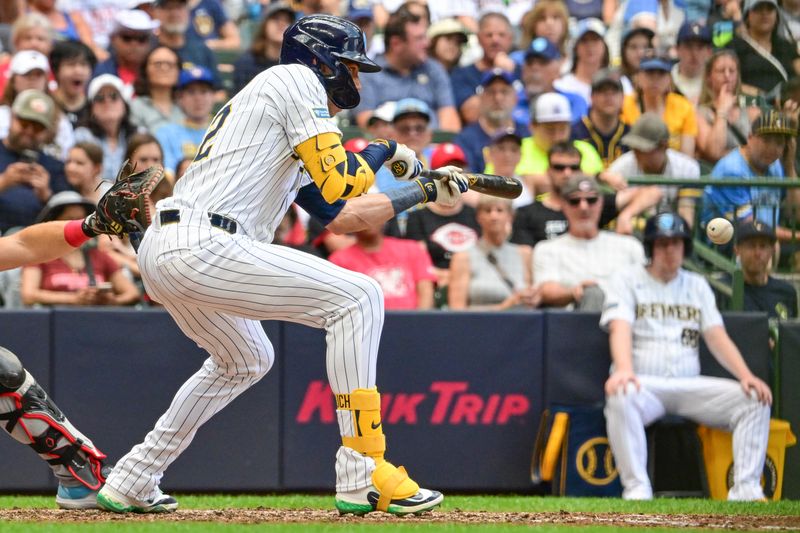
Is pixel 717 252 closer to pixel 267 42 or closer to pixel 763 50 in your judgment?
pixel 763 50

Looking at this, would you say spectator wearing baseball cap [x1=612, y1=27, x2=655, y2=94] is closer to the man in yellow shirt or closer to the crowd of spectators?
the crowd of spectators

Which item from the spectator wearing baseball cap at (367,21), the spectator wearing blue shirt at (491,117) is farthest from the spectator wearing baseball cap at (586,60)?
the spectator wearing baseball cap at (367,21)

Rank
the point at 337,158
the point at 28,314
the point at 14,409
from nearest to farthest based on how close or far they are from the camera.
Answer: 1. the point at 337,158
2. the point at 14,409
3. the point at 28,314

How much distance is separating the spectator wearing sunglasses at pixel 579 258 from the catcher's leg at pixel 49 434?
365cm

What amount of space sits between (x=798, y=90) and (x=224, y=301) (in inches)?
228

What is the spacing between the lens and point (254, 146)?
4977 millimetres

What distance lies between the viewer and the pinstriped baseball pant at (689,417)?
739 centimetres

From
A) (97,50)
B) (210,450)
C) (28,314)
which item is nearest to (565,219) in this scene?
(210,450)

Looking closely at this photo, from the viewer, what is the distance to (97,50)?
11469 mm

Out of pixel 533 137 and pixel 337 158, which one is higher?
pixel 533 137

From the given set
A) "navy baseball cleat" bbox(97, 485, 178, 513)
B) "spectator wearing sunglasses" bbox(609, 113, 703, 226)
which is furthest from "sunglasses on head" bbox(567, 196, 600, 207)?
"navy baseball cleat" bbox(97, 485, 178, 513)

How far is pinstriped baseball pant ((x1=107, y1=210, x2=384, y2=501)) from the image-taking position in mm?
4918

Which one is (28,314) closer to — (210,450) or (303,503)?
(210,450)

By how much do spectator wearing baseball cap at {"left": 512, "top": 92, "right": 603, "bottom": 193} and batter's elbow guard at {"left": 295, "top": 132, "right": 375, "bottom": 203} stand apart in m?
4.81
